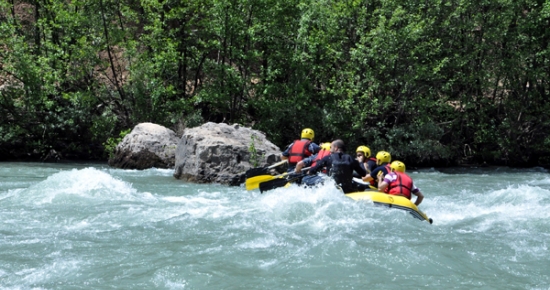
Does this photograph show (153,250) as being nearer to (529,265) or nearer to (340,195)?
(340,195)

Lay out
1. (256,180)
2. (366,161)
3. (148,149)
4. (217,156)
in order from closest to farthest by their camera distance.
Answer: (366,161) < (256,180) < (217,156) < (148,149)

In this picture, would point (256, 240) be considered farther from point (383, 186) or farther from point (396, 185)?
point (396, 185)

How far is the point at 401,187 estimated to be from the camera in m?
8.80

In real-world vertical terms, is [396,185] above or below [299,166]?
below

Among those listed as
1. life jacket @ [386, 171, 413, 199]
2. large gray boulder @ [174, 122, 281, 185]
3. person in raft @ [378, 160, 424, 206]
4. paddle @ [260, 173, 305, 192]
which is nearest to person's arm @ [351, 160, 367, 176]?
person in raft @ [378, 160, 424, 206]

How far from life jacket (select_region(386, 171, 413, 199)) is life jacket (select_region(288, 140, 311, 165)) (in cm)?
247

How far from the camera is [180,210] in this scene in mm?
8664

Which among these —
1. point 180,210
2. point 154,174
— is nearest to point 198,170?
point 154,174

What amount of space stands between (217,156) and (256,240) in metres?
6.18

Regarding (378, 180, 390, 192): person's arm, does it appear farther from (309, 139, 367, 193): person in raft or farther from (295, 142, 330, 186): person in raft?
(295, 142, 330, 186): person in raft

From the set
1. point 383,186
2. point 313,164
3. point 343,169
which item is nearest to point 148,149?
point 313,164

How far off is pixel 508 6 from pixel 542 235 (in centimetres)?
1235

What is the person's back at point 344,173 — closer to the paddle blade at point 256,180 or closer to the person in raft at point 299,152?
the paddle blade at point 256,180

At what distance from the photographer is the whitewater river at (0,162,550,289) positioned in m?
5.46
